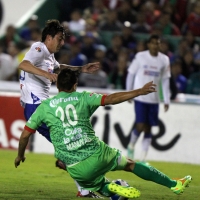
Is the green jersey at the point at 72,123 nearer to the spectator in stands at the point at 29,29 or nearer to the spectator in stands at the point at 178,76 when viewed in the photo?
the spectator in stands at the point at 178,76

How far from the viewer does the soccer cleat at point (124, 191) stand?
7344mm

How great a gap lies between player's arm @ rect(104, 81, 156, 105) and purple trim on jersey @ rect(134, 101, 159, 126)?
513 cm

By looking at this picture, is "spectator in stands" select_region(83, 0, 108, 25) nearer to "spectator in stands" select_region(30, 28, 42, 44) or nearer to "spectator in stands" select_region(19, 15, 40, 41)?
"spectator in stands" select_region(19, 15, 40, 41)

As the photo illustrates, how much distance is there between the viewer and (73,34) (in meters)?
18.0

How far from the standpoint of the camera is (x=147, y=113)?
1256cm

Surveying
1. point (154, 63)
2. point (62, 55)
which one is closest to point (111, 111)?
point (154, 63)

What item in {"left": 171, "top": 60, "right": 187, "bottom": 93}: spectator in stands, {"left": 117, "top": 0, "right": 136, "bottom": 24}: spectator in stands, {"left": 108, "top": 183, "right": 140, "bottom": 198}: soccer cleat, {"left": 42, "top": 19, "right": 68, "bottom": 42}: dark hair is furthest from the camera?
{"left": 117, "top": 0, "right": 136, "bottom": 24}: spectator in stands

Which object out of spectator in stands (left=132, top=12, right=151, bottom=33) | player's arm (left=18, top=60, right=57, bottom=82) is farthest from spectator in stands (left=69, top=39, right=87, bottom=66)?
player's arm (left=18, top=60, right=57, bottom=82)

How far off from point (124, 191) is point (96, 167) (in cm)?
39

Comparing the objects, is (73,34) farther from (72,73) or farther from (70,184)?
(72,73)

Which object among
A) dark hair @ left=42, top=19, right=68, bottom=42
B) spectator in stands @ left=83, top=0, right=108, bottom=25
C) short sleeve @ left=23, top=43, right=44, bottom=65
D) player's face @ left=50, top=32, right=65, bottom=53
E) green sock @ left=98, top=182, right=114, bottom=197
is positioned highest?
spectator in stands @ left=83, top=0, right=108, bottom=25

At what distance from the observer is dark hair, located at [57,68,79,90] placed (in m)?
7.53

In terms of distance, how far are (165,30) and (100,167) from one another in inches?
419

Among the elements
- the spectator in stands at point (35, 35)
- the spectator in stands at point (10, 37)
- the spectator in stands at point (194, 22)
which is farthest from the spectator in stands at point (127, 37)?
the spectator in stands at point (10, 37)
